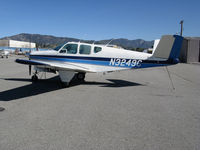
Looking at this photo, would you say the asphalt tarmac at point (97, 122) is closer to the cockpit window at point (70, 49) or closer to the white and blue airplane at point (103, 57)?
the white and blue airplane at point (103, 57)

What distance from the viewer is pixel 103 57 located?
8148 mm

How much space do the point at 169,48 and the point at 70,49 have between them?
4.84 m

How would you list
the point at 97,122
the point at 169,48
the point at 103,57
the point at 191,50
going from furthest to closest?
the point at 191,50
the point at 103,57
the point at 169,48
the point at 97,122

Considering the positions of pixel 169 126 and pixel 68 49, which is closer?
pixel 169 126

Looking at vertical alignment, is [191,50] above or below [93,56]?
above

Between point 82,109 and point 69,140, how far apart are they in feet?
5.63

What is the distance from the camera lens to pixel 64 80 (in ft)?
24.3

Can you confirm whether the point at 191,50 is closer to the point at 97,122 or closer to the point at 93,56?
the point at 93,56

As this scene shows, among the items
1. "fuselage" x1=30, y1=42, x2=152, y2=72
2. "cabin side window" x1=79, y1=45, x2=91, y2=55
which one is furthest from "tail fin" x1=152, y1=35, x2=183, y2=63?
"cabin side window" x1=79, y1=45, x2=91, y2=55

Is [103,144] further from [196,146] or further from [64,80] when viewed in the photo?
[64,80]

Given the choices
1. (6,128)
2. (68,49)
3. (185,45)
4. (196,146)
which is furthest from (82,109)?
(185,45)

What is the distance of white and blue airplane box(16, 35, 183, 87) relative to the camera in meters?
7.86

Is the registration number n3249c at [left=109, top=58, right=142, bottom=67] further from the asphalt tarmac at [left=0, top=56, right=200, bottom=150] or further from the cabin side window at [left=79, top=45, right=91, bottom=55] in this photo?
the asphalt tarmac at [left=0, top=56, right=200, bottom=150]

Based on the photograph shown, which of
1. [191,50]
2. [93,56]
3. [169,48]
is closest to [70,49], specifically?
[93,56]
